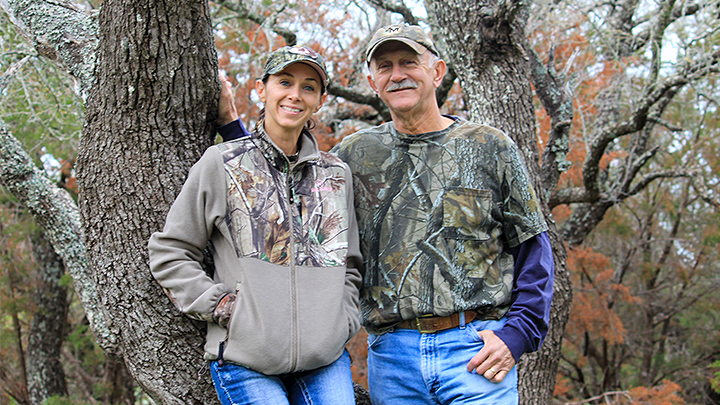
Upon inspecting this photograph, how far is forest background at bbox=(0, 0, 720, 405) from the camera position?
→ 2311 mm

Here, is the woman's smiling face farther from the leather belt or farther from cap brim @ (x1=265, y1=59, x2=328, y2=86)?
the leather belt

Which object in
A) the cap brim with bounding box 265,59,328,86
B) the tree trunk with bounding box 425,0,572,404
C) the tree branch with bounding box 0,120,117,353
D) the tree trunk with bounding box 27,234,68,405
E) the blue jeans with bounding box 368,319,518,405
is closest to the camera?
the cap brim with bounding box 265,59,328,86

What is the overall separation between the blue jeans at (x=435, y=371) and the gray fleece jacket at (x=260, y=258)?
11.3 inches

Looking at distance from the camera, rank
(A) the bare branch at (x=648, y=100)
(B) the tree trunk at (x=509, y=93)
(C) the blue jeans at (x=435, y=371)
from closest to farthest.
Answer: (C) the blue jeans at (x=435, y=371) < (B) the tree trunk at (x=509, y=93) < (A) the bare branch at (x=648, y=100)

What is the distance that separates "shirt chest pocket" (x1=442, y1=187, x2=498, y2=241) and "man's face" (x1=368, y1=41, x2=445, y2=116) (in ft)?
1.39

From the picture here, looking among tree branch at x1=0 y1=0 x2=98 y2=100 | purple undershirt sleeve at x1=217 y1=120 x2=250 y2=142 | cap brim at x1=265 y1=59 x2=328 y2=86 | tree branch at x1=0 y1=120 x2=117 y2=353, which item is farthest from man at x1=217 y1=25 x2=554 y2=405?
tree branch at x1=0 y1=120 x2=117 y2=353

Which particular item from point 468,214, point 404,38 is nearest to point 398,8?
point 404,38

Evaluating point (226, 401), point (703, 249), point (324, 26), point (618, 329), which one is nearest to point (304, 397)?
point (226, 401)

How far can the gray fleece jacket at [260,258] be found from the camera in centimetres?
202

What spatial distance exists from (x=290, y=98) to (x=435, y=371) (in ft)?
4.19

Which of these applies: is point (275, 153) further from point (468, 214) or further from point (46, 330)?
point (46, 330)

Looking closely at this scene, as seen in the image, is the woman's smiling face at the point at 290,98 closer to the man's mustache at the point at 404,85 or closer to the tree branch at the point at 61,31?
the man's mustache at the point at 404,85

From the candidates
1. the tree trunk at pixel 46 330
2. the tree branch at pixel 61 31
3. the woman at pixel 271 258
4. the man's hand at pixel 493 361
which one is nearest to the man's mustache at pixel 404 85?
the woman at pixel 271 258

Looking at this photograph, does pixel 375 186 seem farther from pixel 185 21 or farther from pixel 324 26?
pixel 324 26
